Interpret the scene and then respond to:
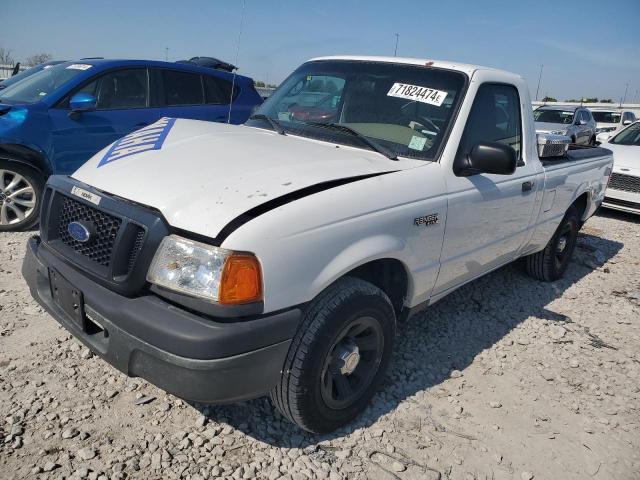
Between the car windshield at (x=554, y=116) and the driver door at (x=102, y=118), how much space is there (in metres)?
11.9

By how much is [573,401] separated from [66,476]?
283 cm

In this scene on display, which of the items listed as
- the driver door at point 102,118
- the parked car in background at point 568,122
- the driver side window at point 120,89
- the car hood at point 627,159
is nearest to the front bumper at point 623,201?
the car hood at point 627,159

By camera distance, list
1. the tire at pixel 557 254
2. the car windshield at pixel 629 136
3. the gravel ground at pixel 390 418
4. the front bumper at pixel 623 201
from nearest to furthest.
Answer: the gravel ground at pixel 390 418 < the tire at pixel 557 254 < the front bumper at pixel 623 201 < the car windshield at pixel 629 136

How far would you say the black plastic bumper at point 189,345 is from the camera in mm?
1836

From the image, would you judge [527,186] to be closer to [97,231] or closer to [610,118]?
[97,231]

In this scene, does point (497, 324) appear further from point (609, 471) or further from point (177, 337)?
point (177, 337)

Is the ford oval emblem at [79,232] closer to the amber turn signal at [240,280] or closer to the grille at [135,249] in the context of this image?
the grille at [135,249]

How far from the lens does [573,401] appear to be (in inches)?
117

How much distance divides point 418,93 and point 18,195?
414 centimetres

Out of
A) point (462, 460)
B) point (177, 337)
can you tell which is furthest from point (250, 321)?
point (462, 460)

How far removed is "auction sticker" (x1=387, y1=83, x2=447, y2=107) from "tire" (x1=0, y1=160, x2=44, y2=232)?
3.84m

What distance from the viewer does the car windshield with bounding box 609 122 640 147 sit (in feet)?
28.7

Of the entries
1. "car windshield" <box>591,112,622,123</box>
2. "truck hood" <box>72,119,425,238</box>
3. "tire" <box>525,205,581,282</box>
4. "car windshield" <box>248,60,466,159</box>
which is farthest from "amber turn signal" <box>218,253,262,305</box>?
"car windshield" <box>591,112,622,123</box>

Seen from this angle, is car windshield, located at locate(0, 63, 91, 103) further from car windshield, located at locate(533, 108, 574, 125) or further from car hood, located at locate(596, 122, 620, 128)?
car hood, located at locate(596, 122, 620, 128)
